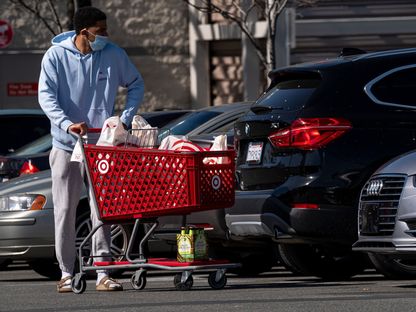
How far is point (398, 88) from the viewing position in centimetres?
1153

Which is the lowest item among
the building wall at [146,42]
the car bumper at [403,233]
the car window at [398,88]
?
the building wall at [146,42]

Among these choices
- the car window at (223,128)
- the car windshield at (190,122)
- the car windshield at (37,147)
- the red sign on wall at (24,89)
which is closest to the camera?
the car window at (223,128)

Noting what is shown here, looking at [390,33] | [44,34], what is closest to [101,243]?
[390,33]

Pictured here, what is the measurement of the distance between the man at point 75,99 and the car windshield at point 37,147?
19.2 ft

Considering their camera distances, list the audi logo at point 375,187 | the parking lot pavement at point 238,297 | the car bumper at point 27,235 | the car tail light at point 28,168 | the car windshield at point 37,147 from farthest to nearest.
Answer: the car windshield at point 37,147, the car tail light at point 28,168, the car bumper at point 27,235, the audi logo at point 375,187, the parking lot pavement at point 238,297

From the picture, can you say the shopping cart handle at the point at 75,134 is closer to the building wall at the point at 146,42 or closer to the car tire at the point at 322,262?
the car tire at the point at 322,262

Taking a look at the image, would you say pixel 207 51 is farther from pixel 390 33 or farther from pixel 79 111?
pixel 79 111

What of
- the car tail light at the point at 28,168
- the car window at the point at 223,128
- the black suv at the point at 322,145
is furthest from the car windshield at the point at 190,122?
the black suv at the point at 322,145

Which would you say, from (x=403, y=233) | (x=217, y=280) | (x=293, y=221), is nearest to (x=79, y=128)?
(x=217, y=280)

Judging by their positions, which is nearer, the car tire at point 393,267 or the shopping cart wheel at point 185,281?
the shopping cart wheel at point 185,281

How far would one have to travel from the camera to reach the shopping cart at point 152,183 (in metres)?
10.6

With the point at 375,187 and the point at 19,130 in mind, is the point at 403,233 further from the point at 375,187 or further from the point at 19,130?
the point at 19,130

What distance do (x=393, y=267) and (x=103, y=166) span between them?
2195 mm

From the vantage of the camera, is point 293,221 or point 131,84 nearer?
point 293,221
